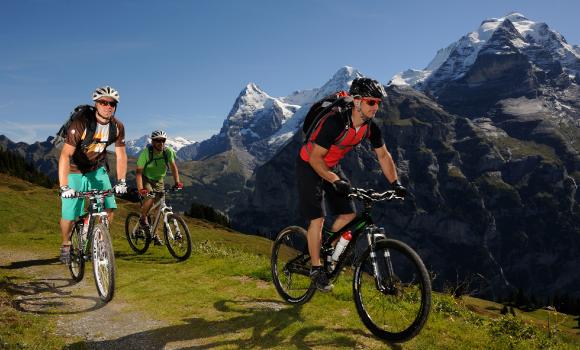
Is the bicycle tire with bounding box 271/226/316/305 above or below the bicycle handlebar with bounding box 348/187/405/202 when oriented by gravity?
below

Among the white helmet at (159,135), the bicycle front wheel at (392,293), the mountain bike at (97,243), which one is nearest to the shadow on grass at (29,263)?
the mountain bike at (97,243)

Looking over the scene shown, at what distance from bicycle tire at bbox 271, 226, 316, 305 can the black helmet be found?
3.39 m

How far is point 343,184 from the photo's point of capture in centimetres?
738

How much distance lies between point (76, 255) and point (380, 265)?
8.28m

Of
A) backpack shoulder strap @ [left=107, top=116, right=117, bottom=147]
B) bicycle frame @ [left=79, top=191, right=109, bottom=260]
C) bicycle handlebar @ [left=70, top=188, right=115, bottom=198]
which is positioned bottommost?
bicycle frame @ [left=79, top=191, right=109, bottom=260]

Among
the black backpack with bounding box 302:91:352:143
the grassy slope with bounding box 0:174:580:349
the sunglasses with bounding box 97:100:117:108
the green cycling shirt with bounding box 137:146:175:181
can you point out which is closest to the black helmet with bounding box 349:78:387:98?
the black backpack with bounding box 302:91:352:143

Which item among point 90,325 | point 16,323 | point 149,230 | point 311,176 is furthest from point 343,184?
point 149,230

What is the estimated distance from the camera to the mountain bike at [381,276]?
22.4 ft

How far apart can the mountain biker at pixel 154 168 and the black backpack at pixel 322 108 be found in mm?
7556

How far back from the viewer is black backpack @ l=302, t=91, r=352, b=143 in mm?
8164

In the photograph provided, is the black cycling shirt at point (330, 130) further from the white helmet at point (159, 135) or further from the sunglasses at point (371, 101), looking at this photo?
the white helmet at point (159, 135)

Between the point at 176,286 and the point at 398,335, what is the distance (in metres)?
6.10

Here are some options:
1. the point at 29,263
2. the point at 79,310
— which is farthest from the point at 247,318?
the point at 29,263

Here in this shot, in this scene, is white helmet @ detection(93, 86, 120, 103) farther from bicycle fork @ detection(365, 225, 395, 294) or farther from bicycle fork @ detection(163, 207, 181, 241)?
bicycle fork @ detection(365, 225, 395, 294)
